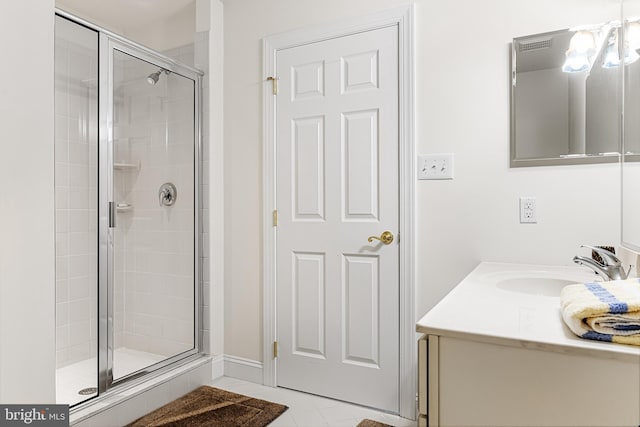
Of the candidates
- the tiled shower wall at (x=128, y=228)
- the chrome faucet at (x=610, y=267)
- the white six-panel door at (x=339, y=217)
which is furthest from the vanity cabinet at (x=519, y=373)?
the tiled shower wall at (x=128, y=228)

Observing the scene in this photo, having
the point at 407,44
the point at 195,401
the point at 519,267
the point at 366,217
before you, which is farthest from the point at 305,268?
the point at 407,44

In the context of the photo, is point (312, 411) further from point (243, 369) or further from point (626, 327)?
point (626, 327)

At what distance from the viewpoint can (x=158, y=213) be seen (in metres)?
2.60

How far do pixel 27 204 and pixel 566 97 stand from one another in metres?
2.16

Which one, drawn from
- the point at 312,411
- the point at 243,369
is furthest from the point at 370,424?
the point at 243,369

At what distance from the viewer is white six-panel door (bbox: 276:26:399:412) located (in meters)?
2.11

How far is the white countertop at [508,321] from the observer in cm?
79

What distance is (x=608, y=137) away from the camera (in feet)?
5.40

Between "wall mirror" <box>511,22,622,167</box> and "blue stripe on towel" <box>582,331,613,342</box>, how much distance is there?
3.86 feet

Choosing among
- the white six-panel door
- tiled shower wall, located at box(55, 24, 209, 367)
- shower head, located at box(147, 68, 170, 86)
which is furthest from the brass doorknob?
shower head, located at box(147, 68, 170, 86)

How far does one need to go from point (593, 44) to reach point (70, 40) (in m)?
2.43

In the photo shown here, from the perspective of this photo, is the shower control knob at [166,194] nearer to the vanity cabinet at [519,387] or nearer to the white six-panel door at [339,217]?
the white six-panel door at [339,217]

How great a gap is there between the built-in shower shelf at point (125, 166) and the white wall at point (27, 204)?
2.62 ft

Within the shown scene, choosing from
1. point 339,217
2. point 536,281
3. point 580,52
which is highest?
point 580,52
